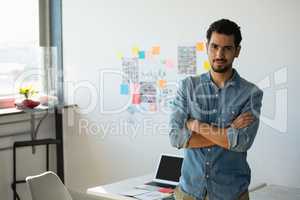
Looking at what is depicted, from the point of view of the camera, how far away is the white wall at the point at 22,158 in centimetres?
430

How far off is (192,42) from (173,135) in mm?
1566

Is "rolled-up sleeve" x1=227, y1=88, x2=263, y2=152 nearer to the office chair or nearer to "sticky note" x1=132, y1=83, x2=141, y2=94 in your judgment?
the office chair

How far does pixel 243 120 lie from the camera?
237 cm

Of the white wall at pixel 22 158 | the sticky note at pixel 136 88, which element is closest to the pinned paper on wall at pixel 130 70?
the sticky note at pixel 136 88

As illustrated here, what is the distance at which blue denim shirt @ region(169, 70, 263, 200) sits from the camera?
2307 millimetres

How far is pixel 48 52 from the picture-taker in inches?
187

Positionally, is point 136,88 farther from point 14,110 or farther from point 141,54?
point 14,110

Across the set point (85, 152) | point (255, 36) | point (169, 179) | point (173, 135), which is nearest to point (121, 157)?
point (85, 152)

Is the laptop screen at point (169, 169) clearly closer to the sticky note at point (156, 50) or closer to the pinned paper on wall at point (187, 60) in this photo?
the pinned paper on wall at point (187, 60)

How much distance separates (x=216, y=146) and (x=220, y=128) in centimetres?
9

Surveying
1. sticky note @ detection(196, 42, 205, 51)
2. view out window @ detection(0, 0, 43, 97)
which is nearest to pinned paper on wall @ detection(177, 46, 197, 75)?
sticky note @ detection(196, 42, 205, 51)

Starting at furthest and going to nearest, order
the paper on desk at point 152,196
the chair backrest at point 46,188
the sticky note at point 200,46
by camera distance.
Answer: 1. the sticky note at point 200,46
2. the paper on desk at point 152,196
3. the chair backrest at point 46,188

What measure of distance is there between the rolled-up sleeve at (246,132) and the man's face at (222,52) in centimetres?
18

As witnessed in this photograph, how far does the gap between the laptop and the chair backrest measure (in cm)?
68
